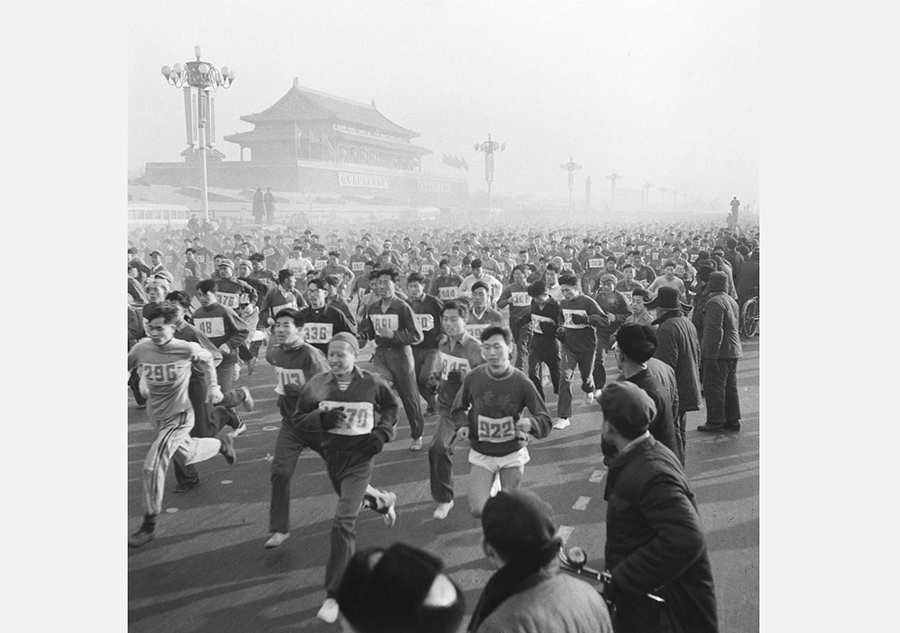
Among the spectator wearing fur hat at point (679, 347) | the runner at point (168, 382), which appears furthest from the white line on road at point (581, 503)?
the runner at point (168, 382)

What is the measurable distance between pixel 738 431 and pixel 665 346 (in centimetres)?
166

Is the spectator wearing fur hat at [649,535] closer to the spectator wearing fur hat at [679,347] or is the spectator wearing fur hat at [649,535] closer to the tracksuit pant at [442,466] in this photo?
the tracksuit pant at [442,466]

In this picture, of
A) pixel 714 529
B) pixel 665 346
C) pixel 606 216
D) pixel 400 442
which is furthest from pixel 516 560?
pixel 606 216

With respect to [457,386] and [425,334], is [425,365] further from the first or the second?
[457,386]

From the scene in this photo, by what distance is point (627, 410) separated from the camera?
96.3 inches

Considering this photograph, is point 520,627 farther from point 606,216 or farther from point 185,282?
point 185,282

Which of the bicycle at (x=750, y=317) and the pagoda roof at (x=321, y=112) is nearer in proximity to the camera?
the pagoda roof at (x=321, y=112)

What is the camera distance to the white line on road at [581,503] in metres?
4.47

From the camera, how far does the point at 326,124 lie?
24.6 ft

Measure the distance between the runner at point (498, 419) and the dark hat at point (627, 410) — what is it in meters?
1.34

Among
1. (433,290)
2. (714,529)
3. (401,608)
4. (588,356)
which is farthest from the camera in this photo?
(433,290)

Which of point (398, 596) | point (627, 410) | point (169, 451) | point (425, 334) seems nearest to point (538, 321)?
point (425, 334)

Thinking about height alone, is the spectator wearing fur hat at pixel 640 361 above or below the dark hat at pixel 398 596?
above

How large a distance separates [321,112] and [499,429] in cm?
470
